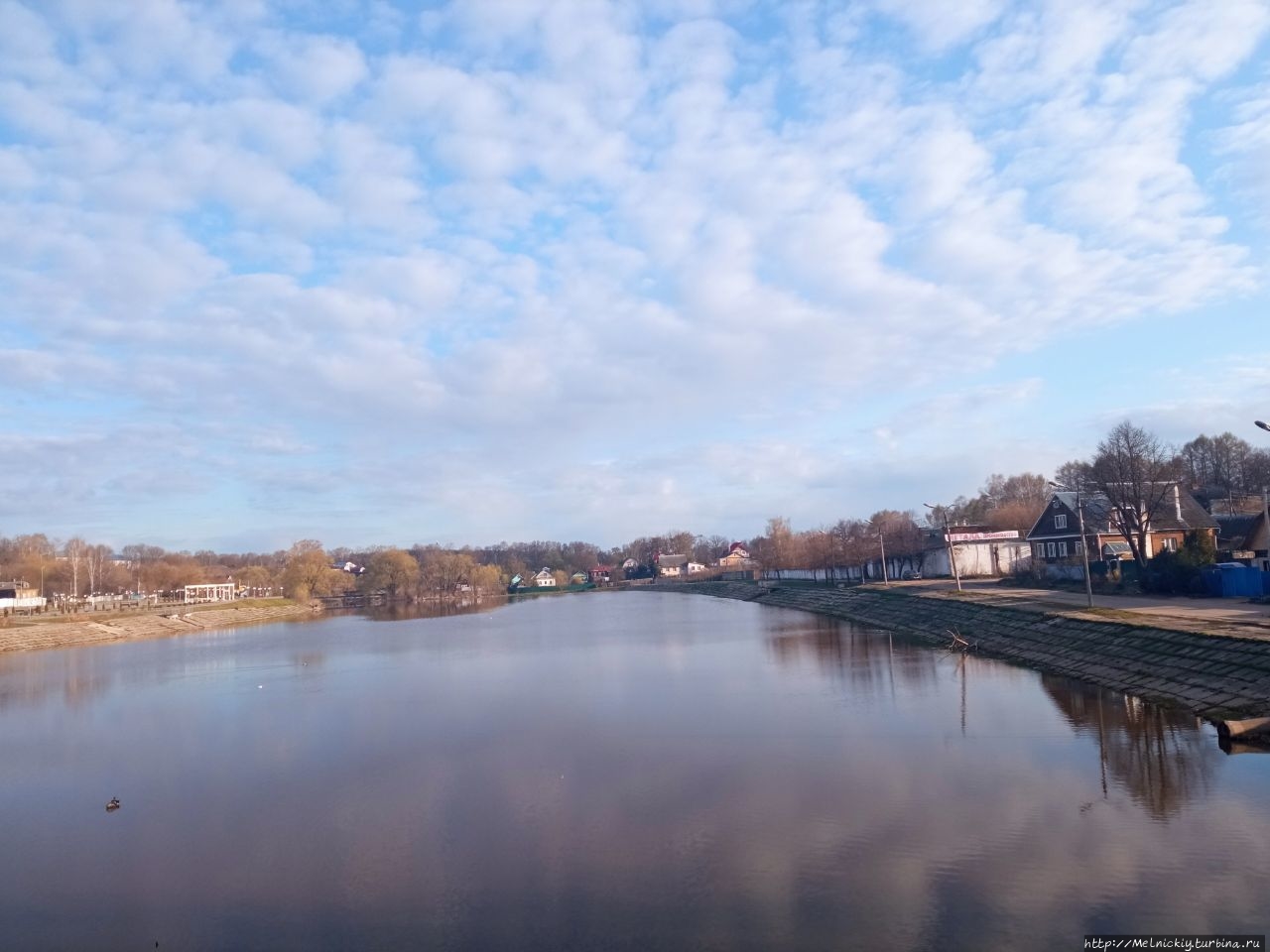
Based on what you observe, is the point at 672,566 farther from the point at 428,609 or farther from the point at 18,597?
the point at 18,597

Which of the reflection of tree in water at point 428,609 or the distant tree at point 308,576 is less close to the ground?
the distant tree at point 308,576

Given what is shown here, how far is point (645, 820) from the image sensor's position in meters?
12.3

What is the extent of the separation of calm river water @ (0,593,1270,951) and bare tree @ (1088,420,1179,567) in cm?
1735

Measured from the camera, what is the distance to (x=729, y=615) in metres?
57.4

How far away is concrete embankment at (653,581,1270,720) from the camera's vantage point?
1625cm

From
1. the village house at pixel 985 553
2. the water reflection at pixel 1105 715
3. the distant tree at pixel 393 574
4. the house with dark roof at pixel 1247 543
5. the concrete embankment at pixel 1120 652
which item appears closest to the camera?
the water reflection at pixel 1105 715

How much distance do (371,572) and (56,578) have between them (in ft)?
103

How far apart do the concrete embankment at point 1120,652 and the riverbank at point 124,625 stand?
1876 inches

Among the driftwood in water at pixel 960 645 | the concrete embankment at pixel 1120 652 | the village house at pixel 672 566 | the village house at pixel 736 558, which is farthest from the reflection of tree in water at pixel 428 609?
the driftwood in water at pixel 960 645

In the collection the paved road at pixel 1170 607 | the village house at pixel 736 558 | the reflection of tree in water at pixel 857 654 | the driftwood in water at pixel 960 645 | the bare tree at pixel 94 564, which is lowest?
the reflection of tree in water at pixel 857 654

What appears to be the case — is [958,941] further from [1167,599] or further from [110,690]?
[110,690]

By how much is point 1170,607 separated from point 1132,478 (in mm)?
13736

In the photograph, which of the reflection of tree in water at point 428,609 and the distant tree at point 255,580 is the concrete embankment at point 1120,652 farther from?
the distant tree at point 255,580

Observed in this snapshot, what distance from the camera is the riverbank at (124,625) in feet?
173
